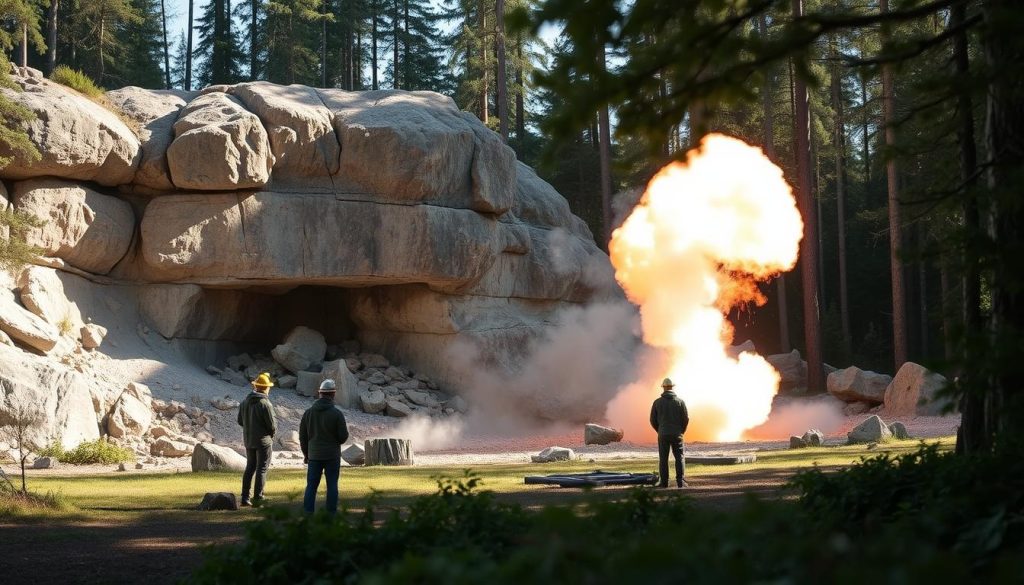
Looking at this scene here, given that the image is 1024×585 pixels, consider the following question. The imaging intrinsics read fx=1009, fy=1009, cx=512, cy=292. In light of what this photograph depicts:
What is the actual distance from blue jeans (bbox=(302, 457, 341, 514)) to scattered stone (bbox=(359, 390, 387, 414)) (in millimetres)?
16366

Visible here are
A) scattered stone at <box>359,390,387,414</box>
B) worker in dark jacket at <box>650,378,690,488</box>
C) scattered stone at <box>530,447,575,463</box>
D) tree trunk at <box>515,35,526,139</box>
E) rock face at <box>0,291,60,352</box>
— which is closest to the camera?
worker in dark jacket at <box>650,378,690,488</box>

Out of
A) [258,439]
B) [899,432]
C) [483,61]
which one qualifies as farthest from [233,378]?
[483,61]

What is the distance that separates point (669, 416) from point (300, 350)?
59.6ft

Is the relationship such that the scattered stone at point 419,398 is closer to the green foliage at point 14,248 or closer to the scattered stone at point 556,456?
the scattered stone at point 556,456

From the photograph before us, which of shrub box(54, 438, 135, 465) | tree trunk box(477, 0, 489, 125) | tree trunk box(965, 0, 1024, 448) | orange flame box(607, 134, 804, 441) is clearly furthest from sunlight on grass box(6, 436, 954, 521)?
tree trunk box(477, 0, 489, 125)

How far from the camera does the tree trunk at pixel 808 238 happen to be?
34.7 meters

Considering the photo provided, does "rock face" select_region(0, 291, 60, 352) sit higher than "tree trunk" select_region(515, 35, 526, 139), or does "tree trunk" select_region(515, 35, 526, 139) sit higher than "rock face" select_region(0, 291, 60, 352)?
"tree trunk" select_region(515, 35, 526, 139)

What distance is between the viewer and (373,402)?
30422 millimetres

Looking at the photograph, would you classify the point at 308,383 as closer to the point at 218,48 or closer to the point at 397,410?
the point at 397,410

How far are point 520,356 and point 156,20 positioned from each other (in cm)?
3713

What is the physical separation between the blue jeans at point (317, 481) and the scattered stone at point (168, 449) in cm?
1153

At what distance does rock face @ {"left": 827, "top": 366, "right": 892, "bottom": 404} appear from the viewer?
3425 cm

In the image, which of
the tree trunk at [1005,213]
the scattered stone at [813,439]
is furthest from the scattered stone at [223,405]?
the tree trunk at [1005,213]

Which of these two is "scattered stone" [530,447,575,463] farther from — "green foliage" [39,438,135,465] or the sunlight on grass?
"green foliage" [39,438,135,465]
